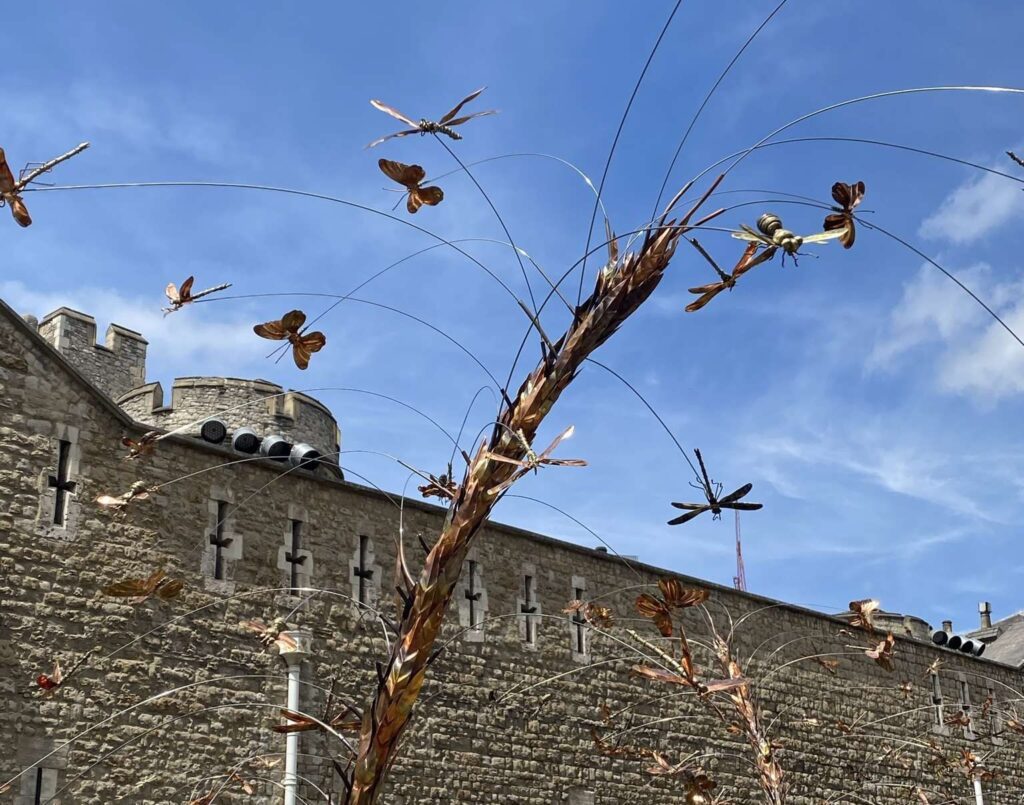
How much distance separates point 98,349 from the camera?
1898 cm

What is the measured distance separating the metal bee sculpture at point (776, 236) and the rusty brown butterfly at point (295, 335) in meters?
1.22

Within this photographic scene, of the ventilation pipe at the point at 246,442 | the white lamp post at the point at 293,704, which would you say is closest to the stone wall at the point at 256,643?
the white lamp post at the point at 293,704

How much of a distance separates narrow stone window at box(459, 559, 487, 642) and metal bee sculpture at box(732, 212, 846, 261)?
933cm

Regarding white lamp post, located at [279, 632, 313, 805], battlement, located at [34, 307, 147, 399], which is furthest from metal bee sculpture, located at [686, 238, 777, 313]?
battlement, located at [34, 307, 147, 399]

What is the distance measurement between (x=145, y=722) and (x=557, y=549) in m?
5.08

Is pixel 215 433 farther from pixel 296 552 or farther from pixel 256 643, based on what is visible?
pixel 256 643

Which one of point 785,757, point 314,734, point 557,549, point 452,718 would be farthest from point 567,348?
point 785,757

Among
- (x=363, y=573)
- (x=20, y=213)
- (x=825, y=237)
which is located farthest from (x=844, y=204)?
(x=363, y=573)

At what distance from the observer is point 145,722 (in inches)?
388

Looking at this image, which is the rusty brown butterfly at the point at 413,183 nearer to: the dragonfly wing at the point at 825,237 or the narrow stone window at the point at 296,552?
the dragonfly wing at the point at 825,237

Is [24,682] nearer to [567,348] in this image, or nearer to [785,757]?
[567,348]

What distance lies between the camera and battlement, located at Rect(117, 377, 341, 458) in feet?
54.9

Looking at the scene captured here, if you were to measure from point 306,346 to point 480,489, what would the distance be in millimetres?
878

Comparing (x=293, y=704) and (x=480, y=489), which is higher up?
(x=293, y=704)
